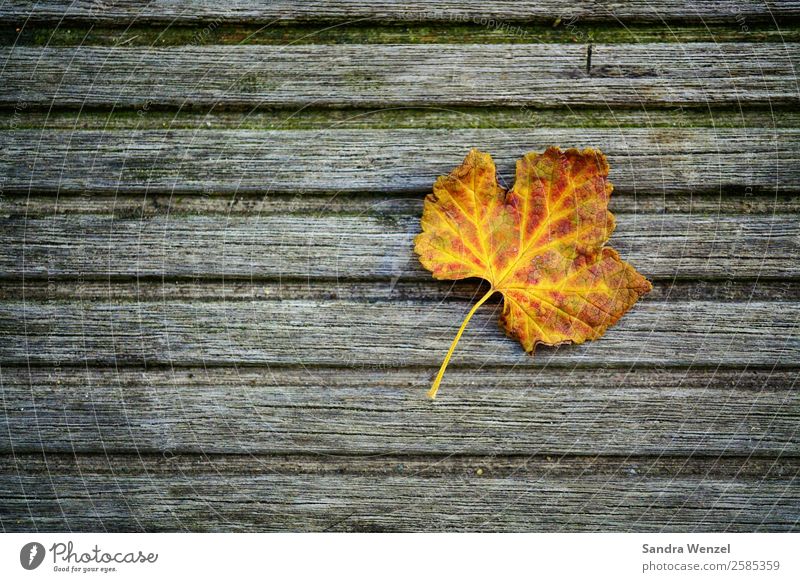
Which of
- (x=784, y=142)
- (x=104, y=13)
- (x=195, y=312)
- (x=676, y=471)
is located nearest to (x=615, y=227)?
(x=784, y=142)

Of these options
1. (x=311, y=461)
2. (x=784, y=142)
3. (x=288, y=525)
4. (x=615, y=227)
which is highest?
(x=784, y=142)

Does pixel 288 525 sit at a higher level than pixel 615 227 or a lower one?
lower

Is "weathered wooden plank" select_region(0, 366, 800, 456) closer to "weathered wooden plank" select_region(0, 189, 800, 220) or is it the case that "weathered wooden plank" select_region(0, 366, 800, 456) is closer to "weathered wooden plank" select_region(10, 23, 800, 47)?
"weathered wooden plank" select_region(0, 189, 800, 220)


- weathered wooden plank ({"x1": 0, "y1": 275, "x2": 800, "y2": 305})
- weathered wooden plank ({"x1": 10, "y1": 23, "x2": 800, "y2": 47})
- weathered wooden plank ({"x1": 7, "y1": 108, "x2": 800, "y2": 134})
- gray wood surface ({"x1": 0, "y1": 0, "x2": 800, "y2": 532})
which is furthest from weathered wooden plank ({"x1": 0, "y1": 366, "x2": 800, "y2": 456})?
weathered wooden plank ({"x1": 10, "y1": 23, "x2": 800, "y2": 47})

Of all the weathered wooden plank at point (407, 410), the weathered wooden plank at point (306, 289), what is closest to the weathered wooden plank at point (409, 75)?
the weathered wooden plank at point (306, 289)

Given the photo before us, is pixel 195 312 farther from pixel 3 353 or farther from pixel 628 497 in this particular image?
pixel 628 497
